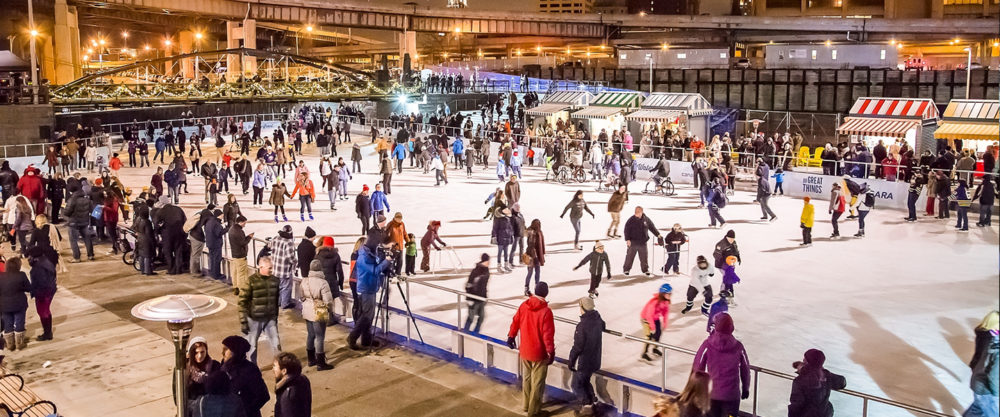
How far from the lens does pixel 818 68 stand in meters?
63.2

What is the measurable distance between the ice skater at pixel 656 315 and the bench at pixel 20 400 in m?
6.78

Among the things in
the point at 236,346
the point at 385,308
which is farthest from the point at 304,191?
the point at 236,346

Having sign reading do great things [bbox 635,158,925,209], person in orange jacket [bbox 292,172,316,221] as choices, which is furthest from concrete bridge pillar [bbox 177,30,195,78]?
person in orange jacket [bbox 292,172,316,221]

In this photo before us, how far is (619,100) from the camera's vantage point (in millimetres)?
39375

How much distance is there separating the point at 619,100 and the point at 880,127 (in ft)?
38.2

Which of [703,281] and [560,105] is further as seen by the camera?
[560,105]

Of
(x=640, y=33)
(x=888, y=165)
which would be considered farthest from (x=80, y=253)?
(x=640, y=33)

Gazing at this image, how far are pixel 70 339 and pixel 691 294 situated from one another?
29.5 feet

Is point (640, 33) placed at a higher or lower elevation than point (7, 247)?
higher

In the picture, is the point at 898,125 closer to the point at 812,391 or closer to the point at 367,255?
the point at 367,255

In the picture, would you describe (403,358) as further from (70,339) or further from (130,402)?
(70,339)

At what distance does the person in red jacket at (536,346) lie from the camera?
30.9ft

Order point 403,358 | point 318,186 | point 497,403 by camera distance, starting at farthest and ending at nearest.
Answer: point 318,186, point 403,358, point 497,403

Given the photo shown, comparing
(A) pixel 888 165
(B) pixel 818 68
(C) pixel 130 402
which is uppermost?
(B) pixel 818 68
